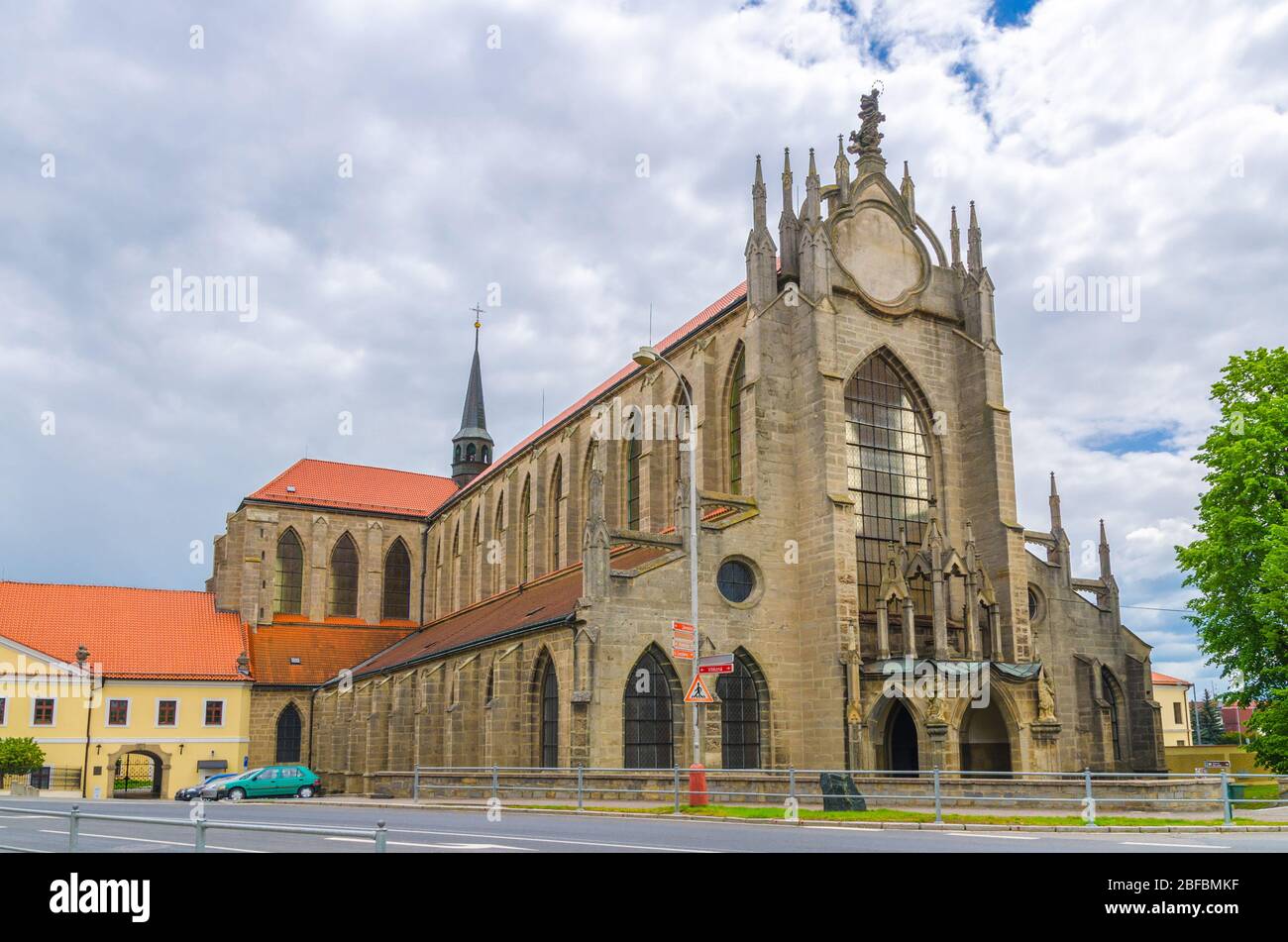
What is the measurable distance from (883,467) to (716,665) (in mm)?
14553

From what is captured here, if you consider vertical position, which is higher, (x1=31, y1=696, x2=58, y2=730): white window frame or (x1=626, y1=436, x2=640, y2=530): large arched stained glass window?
(x1=626, y1=436, x2=640, y2=530): large arched stained glass window

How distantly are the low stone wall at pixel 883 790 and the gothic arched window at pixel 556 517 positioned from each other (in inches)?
644

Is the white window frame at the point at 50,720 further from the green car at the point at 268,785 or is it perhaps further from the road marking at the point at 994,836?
the road marking at the point at 994,836

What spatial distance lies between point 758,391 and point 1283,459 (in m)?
15.0

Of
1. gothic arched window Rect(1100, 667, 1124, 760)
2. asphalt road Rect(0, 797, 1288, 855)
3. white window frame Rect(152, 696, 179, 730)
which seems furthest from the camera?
white window frame Rect(152, 696, 179, 730)

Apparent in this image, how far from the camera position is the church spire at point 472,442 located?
76062 millimetres

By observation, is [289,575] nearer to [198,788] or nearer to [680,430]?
[198,788]

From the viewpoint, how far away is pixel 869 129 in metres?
39.8

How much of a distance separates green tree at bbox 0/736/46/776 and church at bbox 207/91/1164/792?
40.4ft

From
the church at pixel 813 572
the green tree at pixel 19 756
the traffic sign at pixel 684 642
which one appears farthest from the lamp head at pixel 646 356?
the green tree at pixel 19 756

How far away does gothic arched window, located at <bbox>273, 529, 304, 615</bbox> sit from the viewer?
2487 inches

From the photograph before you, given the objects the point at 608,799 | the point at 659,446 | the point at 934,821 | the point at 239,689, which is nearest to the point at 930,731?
the point at 608,799

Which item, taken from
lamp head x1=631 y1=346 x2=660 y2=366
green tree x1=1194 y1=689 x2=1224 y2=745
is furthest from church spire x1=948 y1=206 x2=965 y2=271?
green tree x1=1194 y1=689 x2=1224 y2=745

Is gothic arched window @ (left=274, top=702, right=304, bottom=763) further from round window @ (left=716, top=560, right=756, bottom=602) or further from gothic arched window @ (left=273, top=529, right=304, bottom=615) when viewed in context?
round window @ (left=716, top=560, right=756, bottom=602)
